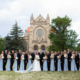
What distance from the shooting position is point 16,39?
4622 cm

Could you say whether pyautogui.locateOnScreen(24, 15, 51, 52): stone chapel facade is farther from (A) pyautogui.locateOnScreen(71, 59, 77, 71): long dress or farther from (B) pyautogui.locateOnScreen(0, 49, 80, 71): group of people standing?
(A) pyautogui.locateOnScreen(71, 59, 77, 71): long dress

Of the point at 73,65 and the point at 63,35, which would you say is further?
the point at 63,35

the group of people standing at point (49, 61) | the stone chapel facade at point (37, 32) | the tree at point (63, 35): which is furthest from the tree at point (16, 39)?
the group of people standing at point (49, 61)

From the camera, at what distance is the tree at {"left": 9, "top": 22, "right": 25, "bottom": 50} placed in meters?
44.8

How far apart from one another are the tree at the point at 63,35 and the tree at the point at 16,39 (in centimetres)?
1735

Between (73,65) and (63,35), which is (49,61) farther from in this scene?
(63,35)

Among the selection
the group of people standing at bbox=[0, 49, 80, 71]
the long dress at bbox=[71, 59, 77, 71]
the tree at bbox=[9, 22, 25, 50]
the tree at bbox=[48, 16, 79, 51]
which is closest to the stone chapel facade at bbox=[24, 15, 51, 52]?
the tree at bbox=[9, 22, 25, 50]

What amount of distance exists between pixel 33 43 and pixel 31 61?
40.2 metres

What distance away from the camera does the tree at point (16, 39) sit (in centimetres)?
4484

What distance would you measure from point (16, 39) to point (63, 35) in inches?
884

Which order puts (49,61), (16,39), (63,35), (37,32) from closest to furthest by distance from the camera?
(49,61) → (63,35) → (16,39) → (37,32)

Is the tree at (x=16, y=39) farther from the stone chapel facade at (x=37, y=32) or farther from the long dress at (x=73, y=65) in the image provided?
the long dress at (x=73, y=65)

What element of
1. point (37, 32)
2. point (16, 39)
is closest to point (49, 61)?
point (16, 39)

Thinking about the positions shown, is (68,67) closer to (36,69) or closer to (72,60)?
(72,60)
